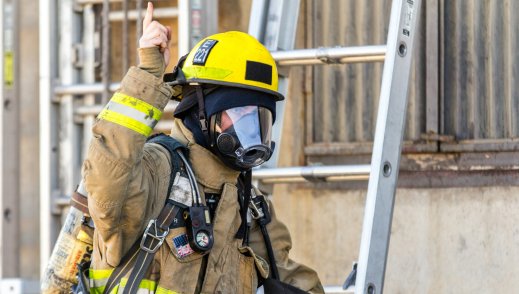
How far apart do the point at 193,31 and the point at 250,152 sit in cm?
164

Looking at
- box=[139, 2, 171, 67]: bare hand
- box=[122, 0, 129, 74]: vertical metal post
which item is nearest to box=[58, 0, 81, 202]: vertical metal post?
box=[122, 0, 129, 74]: vertical metal post

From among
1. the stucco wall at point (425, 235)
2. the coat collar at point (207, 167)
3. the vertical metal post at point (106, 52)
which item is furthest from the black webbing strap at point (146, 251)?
the vertical metal post at point (106, 52)

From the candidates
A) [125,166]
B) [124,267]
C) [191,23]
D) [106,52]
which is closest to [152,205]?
[124,267]

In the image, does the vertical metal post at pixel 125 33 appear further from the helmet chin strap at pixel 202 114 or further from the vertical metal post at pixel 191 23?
the helmet chin strap at pixel 202 114

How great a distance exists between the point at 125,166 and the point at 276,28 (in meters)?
1.62

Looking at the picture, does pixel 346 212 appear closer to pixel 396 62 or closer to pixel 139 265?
pixel 396 62

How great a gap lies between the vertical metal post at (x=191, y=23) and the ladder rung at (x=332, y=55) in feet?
2.25

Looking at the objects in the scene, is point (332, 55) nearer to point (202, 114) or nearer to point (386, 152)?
point (386, 152)

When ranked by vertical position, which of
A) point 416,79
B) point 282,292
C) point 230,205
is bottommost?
point 282,292

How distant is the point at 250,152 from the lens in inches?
179

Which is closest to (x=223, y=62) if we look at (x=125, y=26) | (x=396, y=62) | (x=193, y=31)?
(x=396, y=62)

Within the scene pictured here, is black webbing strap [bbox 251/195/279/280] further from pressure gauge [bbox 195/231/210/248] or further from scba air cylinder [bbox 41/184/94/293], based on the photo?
scba air cylinder [bbox 41/184/94/293]

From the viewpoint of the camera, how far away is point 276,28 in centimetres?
553

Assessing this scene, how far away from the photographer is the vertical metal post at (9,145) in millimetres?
6680
